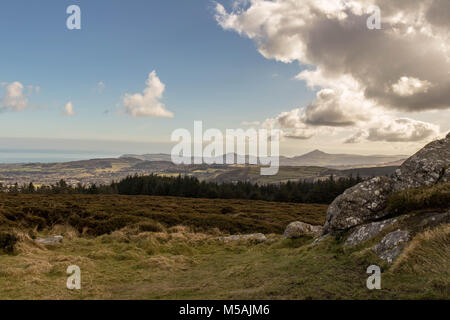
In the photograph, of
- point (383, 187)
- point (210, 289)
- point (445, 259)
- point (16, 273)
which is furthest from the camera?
point (383, 187)

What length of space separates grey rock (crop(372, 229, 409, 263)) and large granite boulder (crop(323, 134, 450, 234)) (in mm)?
2936

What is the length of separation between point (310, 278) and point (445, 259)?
295 centimetres

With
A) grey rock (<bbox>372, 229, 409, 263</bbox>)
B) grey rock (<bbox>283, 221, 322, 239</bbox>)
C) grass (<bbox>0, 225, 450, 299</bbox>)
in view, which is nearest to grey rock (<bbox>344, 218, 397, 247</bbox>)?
grass (<bbox>0, 225, 450, 299</bbox>)

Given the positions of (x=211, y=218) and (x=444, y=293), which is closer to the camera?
(x=444, y=293)

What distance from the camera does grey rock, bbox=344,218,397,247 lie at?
29.6ft

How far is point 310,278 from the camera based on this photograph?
6.62 metres

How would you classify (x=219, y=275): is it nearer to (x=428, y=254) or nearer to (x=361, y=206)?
(x=428, y=254)

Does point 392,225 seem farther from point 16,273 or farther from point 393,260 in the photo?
point 16,273

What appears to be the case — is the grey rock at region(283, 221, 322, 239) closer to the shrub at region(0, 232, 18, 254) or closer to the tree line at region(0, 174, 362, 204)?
the shrub at region(0, 232, 18, 254)

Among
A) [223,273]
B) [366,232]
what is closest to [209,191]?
[223,273]

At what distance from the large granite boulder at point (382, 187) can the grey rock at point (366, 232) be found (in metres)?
0.86

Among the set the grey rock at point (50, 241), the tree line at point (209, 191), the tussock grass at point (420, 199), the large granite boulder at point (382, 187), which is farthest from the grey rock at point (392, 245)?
the tree line at point (209, 191)
